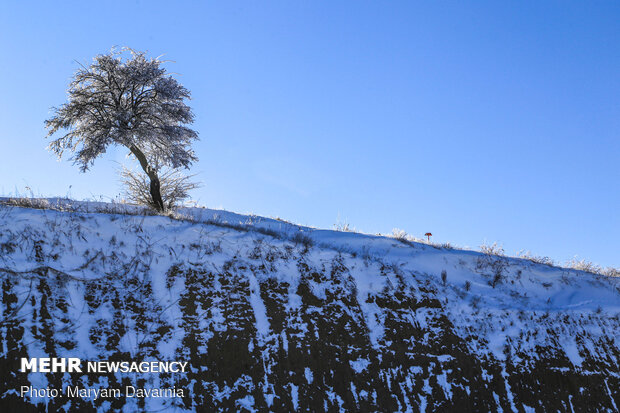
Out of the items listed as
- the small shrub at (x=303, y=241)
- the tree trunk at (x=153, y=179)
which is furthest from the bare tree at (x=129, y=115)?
the small shrub at (x=303, y=241)

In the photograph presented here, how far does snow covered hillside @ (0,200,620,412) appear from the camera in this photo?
718cm

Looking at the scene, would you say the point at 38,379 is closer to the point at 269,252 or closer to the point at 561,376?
the point at 269,252

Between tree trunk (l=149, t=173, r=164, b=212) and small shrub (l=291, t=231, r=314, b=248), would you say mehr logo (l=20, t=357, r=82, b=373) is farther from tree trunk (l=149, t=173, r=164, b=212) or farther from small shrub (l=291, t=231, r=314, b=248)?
tree trunk (l=149, t=173, r=164, b=212)

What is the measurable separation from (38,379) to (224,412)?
2608 mm

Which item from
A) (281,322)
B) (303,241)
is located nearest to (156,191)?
(303,241)

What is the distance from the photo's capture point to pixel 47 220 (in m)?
8.99

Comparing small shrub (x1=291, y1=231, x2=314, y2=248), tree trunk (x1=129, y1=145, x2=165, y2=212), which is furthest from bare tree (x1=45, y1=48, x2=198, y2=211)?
small shrub (x1=291, y1=231, x2=314, y2=248)
